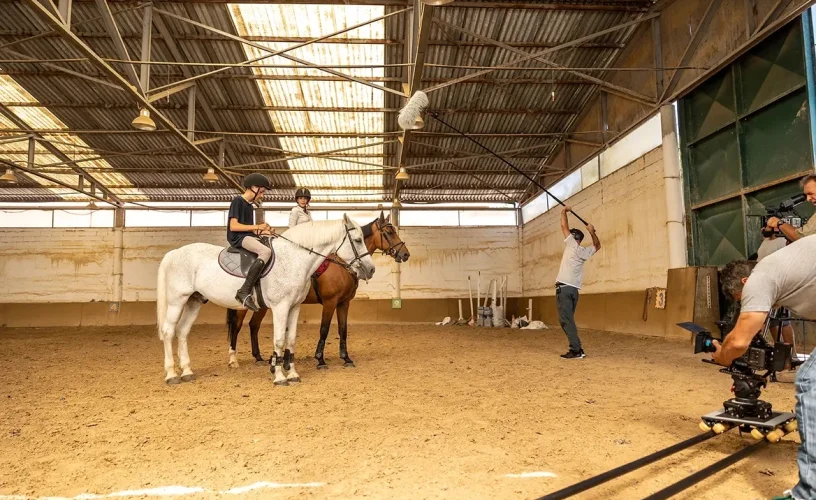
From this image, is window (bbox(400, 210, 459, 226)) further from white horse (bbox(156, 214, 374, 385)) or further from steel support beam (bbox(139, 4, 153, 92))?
white horse (bbox(156, 214, 374, 385))

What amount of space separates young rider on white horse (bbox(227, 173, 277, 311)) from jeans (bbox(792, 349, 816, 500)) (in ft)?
14.8

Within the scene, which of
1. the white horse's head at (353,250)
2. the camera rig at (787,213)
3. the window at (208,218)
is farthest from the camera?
the window at (208,218)

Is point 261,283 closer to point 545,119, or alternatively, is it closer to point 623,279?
point 623,279

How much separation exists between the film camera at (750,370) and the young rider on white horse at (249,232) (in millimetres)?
3991

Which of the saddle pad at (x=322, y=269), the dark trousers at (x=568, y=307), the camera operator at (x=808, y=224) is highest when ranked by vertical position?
the camera operator at (x=808, y=224)

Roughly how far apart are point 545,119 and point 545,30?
3803 millimetres

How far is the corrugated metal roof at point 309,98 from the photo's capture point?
9906 mm

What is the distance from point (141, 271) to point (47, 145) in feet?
16.7

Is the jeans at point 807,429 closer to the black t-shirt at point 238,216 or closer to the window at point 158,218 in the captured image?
the black t-shirt at point 238,216

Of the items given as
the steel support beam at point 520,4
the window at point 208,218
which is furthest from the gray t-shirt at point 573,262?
the window at point 208,218

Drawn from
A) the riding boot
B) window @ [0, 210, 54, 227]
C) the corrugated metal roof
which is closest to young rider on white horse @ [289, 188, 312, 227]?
the riding boot

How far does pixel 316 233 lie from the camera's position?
546 centimetres

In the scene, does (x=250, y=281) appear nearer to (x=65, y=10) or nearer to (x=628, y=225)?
(x=65, y=10)

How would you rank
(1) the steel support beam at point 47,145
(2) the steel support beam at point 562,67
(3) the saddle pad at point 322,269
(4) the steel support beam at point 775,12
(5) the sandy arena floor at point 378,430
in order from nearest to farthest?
1. (5) the sandy arena floor at point 378,430
2. (3) the saddle pad at point 322,269
3. (4) the steel support beam at point 775,12
4. (2) the steel support beam at point 562,67
5. (1) the steel support beam at point 47,145
